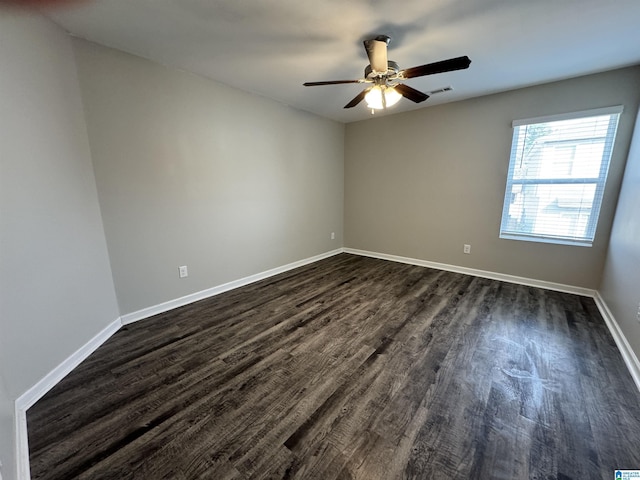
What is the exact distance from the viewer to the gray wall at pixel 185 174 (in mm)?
2268

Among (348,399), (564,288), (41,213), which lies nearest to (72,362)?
(41,213)

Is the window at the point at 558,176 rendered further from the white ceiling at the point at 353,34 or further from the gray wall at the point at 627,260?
the white ceiling at the point at 353,34

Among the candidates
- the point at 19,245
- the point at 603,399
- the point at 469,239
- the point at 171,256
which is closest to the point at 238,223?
the point at 171,256

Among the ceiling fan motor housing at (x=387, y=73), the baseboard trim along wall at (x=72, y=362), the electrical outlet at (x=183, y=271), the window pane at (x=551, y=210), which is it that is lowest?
the baseboard trim along wall at (x=72, y=362)

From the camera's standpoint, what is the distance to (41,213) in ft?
5.61

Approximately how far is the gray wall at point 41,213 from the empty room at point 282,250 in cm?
1

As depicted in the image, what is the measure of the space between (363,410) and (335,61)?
110 inches

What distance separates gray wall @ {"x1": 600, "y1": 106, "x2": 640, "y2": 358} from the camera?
1976 mm

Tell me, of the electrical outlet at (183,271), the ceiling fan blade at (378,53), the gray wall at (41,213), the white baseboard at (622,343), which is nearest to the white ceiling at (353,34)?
the ceiling fan blade at (378,53)

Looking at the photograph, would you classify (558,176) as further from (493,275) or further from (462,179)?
(493,275)

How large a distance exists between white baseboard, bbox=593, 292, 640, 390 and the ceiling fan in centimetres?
233

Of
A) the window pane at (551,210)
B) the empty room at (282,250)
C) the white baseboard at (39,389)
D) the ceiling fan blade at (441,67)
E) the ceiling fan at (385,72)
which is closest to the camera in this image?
the white baseboard at (39,389)

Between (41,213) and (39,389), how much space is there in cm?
113

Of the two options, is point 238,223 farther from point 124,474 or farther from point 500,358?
point 500,358
